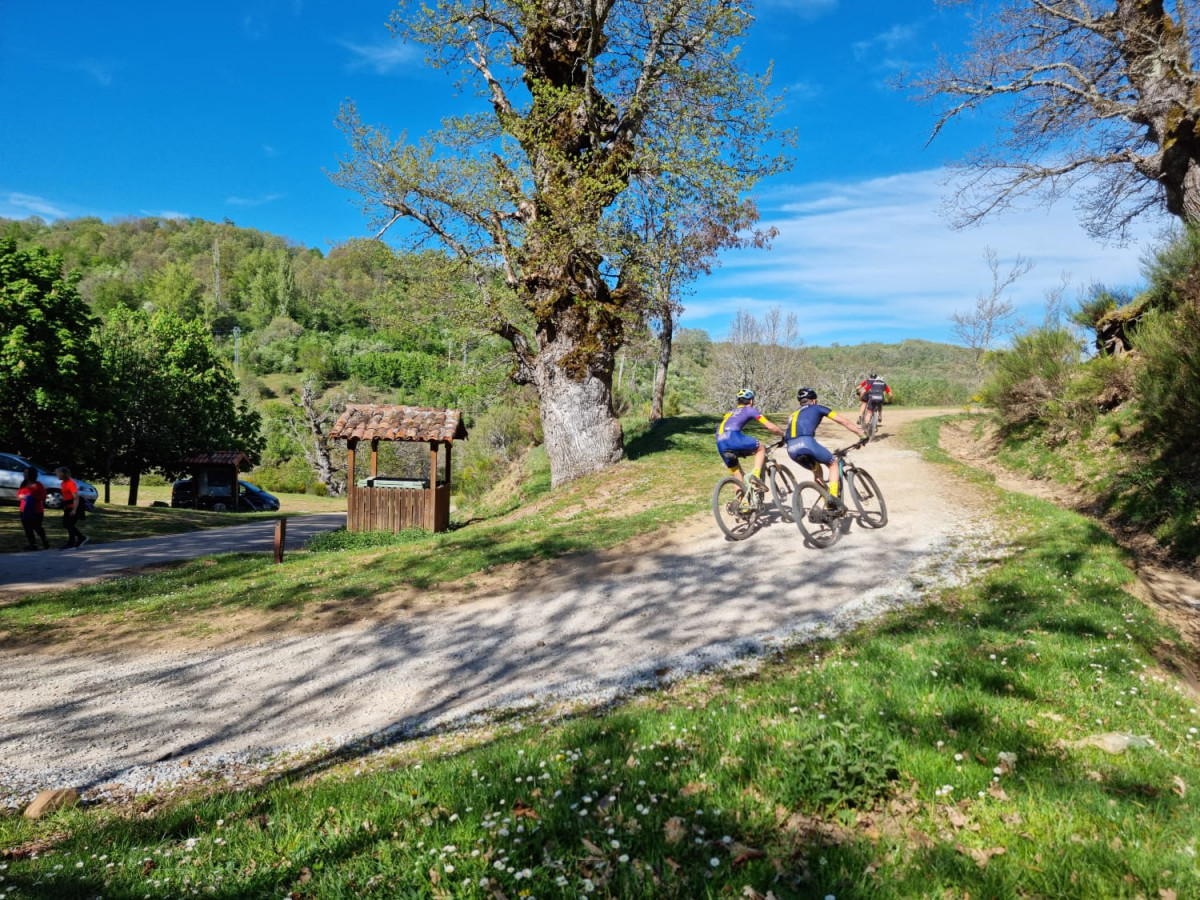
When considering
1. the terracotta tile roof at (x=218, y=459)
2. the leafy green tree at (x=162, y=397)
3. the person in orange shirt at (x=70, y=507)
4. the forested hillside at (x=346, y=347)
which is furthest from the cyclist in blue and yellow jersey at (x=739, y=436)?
the leafy green tree at (x=162, y=397)

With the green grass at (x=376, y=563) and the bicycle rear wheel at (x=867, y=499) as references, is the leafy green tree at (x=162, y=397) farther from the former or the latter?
the bicycle rear wheel at (x=867, y=499)

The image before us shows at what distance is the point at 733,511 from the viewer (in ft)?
37.5

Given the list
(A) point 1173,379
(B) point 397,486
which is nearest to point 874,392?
(A) point 1173,379

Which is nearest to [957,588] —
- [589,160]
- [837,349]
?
[589,160]

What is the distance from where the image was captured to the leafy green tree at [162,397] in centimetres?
3541

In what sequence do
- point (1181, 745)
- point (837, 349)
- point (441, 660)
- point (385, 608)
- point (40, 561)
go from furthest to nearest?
1. point (837, 349)
2. point (40, 561)
3. point (385, 608)
4. point (441, 660)
5. point (1181, 745)

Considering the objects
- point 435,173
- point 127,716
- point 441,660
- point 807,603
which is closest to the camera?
point 127,716

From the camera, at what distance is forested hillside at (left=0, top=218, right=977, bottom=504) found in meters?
20.1

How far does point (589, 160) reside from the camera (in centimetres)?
1761

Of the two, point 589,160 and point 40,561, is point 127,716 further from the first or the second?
point 589,160

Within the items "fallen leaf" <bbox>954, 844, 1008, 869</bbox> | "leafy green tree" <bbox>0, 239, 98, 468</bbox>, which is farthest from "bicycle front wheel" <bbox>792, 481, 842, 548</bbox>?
"leafy green tree" <bbox>0, 239, 98, 468</bbox>

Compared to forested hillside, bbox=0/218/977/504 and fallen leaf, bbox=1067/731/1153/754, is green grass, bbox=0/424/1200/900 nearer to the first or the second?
fallen leaf, bbox=1067/731/1153/754

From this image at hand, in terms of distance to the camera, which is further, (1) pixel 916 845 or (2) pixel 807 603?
(2) pixel 807 603

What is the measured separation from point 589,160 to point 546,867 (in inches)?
693
